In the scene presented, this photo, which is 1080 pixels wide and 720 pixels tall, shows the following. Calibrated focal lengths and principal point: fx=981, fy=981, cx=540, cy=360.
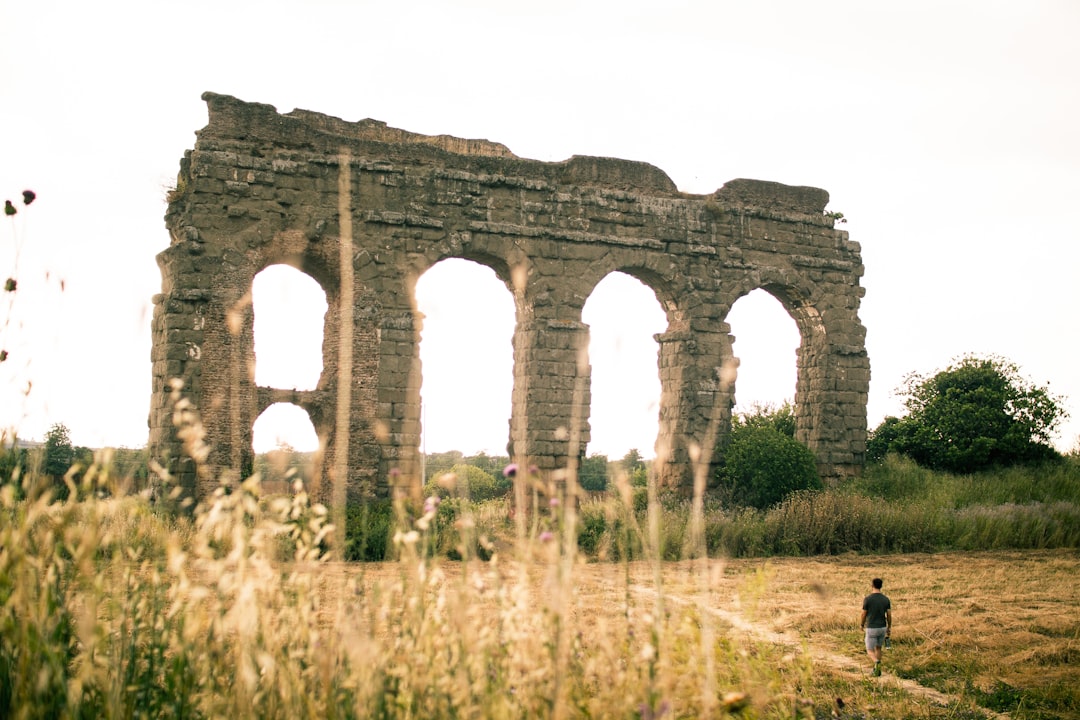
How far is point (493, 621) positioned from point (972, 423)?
17.6m

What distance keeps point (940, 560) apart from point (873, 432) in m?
8.05

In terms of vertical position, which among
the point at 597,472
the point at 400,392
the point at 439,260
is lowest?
the point at 597,472

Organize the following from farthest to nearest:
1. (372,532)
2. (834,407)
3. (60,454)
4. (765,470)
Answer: (60,454) → (834,407) → (765,470) → (372,532)

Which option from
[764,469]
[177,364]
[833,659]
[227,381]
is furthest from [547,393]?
[833,659]

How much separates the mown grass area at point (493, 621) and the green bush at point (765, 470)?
6.21 feet

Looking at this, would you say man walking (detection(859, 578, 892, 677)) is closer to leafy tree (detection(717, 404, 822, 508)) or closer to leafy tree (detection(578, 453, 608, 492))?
leafy tree (detection(717, 404, 822, 508))

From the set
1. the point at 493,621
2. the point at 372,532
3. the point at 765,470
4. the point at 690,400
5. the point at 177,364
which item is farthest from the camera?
the point at 690,400

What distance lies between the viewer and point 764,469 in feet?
53.2

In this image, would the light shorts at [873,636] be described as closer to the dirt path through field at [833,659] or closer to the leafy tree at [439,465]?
the dirt path through field at [833,659]


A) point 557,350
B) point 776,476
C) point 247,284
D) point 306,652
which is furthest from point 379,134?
point 306,652

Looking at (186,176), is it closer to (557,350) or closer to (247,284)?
(247,284)

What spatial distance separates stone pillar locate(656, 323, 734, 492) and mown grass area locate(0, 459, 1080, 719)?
7.83 ft

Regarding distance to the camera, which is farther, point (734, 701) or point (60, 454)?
point (60, 454)

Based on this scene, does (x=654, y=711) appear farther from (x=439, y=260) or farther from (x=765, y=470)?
(x=765, y=470)
